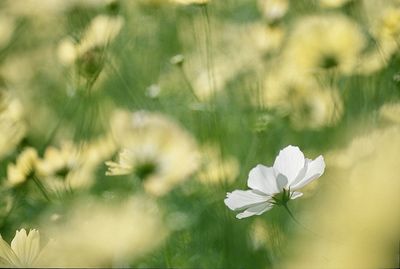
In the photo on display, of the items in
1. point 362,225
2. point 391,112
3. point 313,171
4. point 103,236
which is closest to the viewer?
point 362,225

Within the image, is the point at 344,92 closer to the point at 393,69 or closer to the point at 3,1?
the point at 393,69

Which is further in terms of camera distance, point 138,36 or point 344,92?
point 138,36

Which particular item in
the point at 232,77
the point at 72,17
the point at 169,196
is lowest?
the point at 169,196

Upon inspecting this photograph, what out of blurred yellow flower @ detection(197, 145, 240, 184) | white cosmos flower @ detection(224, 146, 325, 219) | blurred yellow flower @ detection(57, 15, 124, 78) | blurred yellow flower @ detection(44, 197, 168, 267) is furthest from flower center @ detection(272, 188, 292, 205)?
blurred yellow flower @ detection(57, 15, 124, 78)

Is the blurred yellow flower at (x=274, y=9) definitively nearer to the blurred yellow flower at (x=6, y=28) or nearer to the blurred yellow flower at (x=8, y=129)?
the blurred yellow flower at (x=8, y=129)

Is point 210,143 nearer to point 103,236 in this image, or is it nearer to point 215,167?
point 215,167

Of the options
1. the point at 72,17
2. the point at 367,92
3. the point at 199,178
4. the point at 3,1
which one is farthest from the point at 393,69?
the point at 3,1

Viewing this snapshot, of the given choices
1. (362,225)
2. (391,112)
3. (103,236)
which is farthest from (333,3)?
(362,225)
